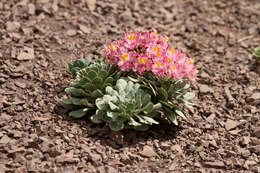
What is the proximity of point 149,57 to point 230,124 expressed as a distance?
112cm

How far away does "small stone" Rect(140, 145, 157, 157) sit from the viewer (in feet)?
12.3

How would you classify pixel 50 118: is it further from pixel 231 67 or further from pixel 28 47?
pixel 231 67

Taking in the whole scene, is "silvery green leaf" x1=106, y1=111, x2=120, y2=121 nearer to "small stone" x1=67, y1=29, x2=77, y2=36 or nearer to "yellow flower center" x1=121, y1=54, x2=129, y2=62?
"yellow flower center" x1=121, y1=54, x2=129, y2=62

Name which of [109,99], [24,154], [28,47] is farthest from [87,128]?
[28,47]

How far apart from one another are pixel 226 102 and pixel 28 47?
230 centimetres

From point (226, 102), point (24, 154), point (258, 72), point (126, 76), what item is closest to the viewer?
point (24, 154)

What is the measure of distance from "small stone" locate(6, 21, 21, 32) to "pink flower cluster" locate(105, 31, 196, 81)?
1.61 m

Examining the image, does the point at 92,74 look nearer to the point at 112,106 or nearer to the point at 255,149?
the point at 112,106

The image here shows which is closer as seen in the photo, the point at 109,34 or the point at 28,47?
the point at 28,47

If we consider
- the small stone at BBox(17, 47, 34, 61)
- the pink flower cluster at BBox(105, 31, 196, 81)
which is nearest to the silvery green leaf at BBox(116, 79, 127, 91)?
the pink flower cluster at BBox(105, 31, 196, 81)

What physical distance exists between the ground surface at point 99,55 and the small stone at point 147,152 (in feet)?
0.04

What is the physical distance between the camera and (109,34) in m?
5.41

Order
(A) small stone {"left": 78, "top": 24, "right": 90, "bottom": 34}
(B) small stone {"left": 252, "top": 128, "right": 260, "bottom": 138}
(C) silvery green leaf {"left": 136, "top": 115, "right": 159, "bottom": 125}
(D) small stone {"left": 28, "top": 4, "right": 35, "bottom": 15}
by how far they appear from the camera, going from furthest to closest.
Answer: (D) small stone {"left": 28, "top": 4, "right": 35, "bottom": 15}
(A) small stone {"left": 78, "top": 24, "right": 90, "bottom": 34}
(B) small stone {"left": 252, "top": 128, "right": 260, "bottom": 138}
(C) silvery green leaf {"left": 136, "top": 115, "right": 159, "bottom": 125}

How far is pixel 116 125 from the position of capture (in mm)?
3760
